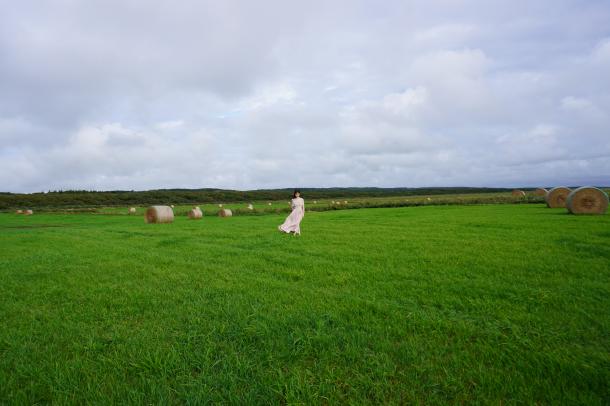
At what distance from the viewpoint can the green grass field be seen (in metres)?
3.46

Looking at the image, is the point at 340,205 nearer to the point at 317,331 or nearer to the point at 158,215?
the point at 158,215

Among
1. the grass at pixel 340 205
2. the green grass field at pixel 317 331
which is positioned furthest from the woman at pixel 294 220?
the grass at pixel 340 205

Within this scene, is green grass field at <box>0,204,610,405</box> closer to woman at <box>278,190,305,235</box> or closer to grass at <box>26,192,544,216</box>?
woman at <box>278,190,305,235</box>

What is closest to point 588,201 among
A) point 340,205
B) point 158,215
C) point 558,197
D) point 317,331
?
point 558,197

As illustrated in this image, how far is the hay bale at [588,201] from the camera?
2041cm

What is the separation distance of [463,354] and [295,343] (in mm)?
2022

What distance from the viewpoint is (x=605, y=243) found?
1022cm

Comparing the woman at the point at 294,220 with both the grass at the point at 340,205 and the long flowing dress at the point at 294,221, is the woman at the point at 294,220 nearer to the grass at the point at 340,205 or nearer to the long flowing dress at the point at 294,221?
the long flowing dress at the point at 294,221

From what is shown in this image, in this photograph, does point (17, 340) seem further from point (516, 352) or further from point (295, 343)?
point (516, 352)

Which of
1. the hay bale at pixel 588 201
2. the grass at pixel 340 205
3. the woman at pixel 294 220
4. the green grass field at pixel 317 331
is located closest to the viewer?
the green grass field at pixel 317 331

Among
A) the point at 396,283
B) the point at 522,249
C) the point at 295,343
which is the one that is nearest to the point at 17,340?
the point at 295,343

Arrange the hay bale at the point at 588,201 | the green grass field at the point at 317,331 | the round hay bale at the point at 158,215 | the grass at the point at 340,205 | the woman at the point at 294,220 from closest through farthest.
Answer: the green grass field at the point at 317,331, the woman at the point at 294,220, the hay bale at the point at 588,201, the round hay bale at the point at 158,215, the grass at the point at 340,205

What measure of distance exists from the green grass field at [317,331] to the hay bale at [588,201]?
15.1 m

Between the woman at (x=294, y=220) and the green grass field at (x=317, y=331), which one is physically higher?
the woman at (x=294, y=220)
